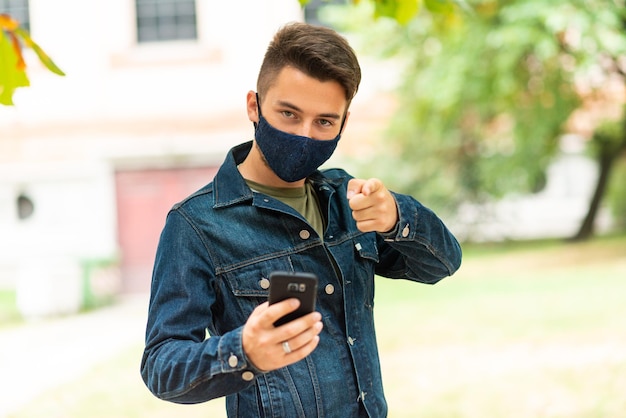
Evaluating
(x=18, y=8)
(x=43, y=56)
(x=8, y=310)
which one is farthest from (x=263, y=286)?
(x=18, y=8)

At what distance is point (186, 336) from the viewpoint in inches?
60.5

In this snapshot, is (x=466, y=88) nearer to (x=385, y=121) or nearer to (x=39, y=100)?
(x=385, y=121)

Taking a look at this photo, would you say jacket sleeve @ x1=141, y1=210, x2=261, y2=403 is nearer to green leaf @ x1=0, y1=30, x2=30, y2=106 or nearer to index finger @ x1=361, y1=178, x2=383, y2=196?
index finger @ x1=361, y1=178, x2=383, y2=196

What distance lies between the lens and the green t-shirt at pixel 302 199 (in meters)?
1.80

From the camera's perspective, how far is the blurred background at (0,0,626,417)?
11.1 m

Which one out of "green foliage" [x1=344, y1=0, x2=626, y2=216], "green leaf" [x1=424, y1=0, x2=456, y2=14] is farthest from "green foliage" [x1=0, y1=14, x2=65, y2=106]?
"green foliage" [x1=344, y1=0, x2=626, y2=216]

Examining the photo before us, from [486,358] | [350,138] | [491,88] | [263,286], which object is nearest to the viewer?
[263,286]

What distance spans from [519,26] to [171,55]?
18.6 feet

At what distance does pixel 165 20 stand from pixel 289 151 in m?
13.2

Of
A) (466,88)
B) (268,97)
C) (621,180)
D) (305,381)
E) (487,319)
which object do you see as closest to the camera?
(305,381)

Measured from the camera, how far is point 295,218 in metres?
1.69

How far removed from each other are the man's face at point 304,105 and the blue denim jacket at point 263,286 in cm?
14

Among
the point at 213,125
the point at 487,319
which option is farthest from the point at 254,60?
the point at 487,319

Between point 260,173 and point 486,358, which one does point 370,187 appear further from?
point 486,358
